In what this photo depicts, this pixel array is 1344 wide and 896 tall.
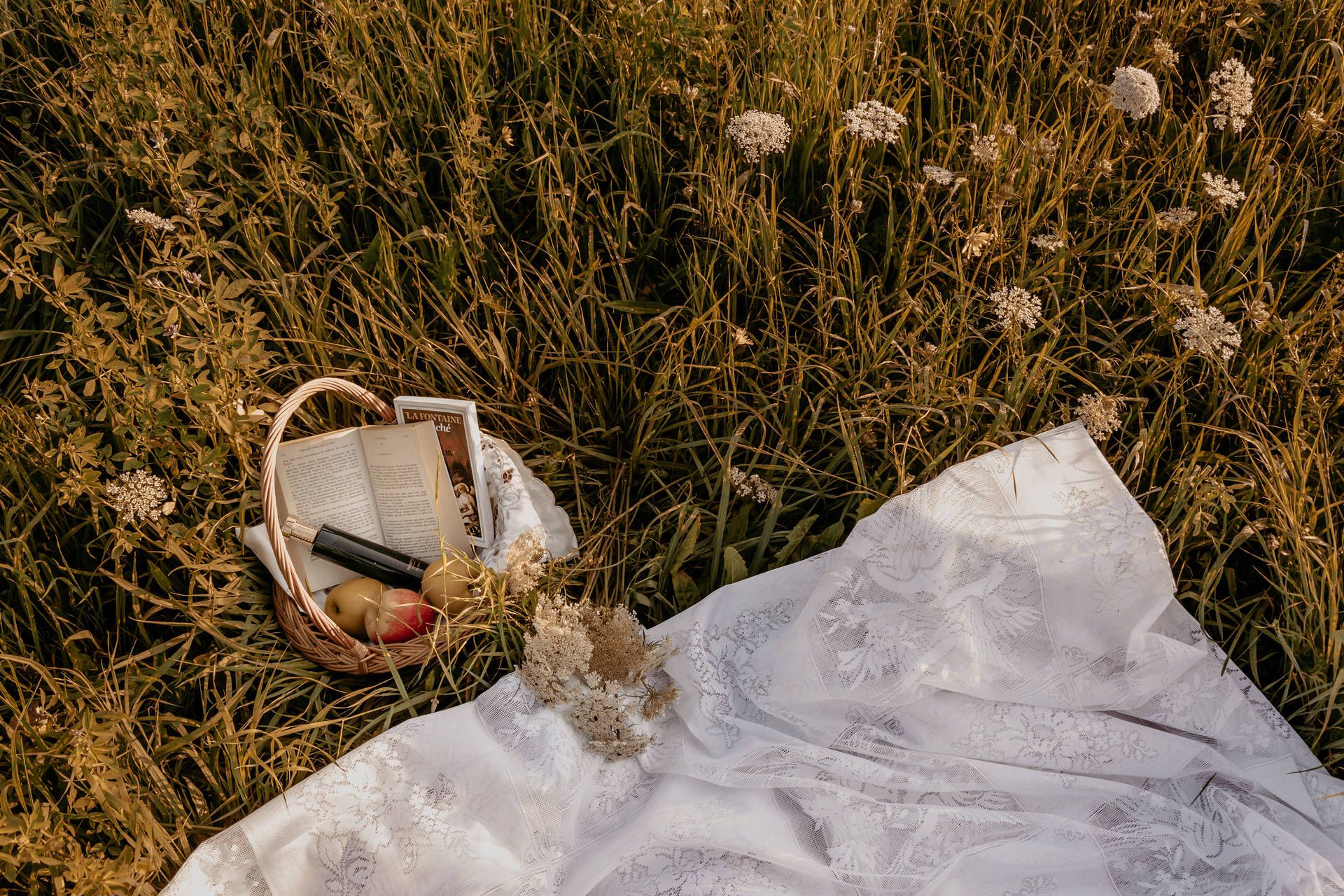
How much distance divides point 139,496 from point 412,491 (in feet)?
1.81

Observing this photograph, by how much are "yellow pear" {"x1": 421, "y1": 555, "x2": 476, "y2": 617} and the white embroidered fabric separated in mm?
213

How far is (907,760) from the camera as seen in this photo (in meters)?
1.83

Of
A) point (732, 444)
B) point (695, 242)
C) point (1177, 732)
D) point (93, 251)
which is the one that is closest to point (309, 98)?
point (93, 251)

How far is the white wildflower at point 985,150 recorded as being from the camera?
7.17 ft

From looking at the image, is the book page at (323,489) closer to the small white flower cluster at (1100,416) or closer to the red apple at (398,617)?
the red apple at (398,617)

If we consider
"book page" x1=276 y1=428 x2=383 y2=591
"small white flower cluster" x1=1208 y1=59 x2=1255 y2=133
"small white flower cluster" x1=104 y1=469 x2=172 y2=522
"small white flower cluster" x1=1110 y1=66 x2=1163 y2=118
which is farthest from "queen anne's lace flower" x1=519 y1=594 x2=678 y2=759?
"small white flower cluster" x1=1208 y1=59 x2=1255 y2=133

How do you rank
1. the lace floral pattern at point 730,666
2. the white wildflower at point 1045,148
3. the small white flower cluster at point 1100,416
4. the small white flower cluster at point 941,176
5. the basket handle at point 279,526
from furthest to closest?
the white wildflower at point 1045,148 → the small white flower cluster at point 941,176 → the small white flower cluster at point 1100,416 → the lace floral pattern at point 730,666 → the basket handle at point 279,526

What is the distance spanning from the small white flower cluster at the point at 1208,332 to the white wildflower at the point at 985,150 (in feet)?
1.89

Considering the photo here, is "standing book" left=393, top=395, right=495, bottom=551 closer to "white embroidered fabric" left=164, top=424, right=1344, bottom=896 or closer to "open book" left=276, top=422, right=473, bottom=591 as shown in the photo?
"open book" left=276, top=422, right=473, bottom=591

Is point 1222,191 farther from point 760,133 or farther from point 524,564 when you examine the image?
point 524,564

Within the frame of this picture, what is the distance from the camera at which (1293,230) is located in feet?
8.01

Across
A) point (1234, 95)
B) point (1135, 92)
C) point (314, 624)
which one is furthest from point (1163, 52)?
point (314, 624)

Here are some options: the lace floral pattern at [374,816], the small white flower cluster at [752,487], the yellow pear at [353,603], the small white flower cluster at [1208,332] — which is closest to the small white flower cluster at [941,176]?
the small white flower cluster at [1208,332]

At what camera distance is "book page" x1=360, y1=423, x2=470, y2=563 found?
2074 millimetres
